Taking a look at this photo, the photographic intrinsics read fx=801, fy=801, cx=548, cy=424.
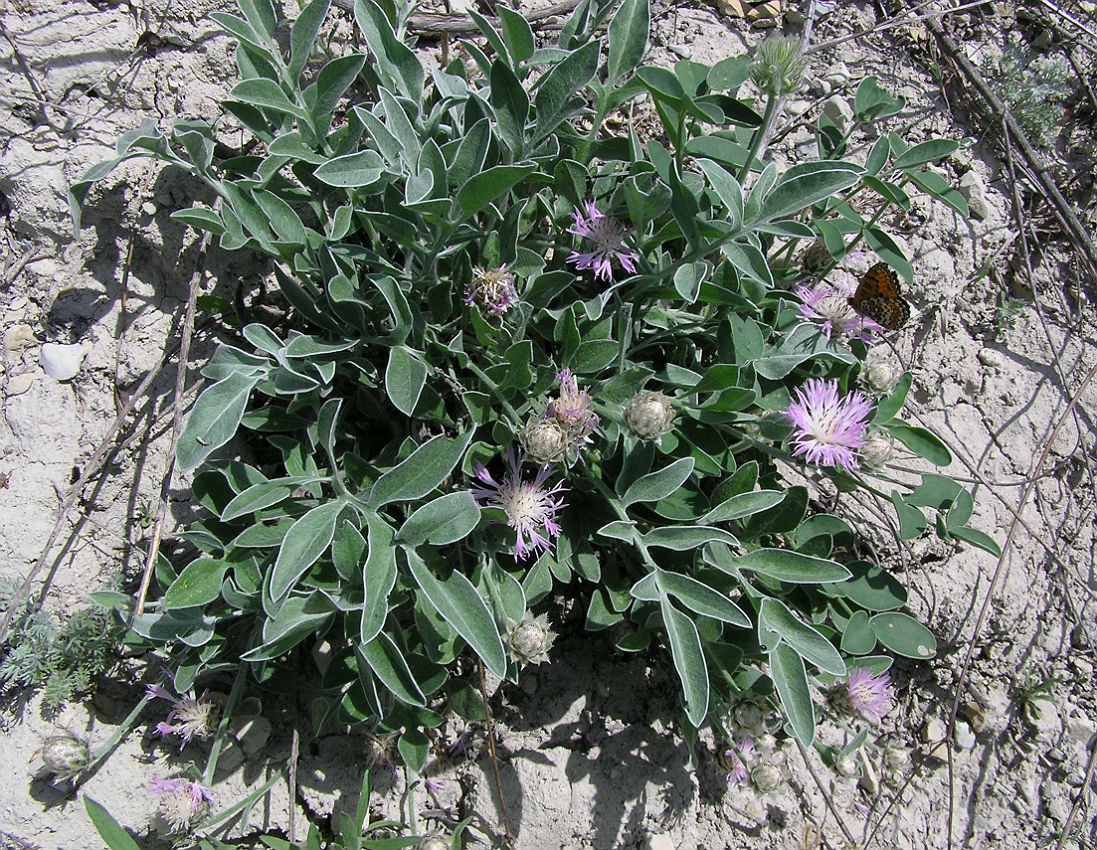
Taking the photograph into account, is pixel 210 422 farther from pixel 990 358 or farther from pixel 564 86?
pixel 990 358

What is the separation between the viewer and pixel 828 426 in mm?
2330

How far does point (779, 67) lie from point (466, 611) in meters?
1.59

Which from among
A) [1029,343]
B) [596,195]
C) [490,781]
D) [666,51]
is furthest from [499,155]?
[1029,343]

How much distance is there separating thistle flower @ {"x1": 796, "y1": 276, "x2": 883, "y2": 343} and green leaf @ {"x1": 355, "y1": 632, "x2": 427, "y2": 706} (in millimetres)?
1627

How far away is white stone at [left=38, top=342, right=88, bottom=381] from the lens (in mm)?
2748

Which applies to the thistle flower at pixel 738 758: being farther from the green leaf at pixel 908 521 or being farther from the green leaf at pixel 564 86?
the green leaf at pixel 564 86

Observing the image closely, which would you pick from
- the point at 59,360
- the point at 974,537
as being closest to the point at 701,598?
the point at 974,537

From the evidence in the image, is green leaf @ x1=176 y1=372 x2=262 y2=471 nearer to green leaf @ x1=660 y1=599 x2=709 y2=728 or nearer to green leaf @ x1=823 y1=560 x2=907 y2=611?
green leaf @ x1=660 y1=599 x2=709 y2=728

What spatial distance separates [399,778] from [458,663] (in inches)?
17.7

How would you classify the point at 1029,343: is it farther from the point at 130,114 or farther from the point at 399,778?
the point at 130,114

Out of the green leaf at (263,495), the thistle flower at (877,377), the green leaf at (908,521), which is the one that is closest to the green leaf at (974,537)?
the green leaf at (908,521)

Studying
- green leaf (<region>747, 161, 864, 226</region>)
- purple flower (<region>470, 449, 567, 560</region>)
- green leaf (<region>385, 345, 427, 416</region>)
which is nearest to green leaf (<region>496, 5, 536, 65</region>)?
green leaf (<region>747, 161, 864, 226</region>)

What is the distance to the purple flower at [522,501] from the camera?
2338 mm

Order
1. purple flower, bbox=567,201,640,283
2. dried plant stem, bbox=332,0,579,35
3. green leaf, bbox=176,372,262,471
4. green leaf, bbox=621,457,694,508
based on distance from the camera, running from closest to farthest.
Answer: green leaf, bbox=176,372,262,471, green leaf, bbox=621,457,694,508, purple flower, bbox=567,201,640,283, dried plant stem, bbox=332,0,579,35
